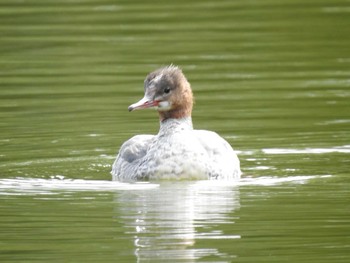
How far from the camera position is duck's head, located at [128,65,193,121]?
1698 cm

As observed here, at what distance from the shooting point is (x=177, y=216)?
48.3ft

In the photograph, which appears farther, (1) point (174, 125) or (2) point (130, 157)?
(1) point (174, 125)

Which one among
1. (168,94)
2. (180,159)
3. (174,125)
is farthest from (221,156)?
(168,94)

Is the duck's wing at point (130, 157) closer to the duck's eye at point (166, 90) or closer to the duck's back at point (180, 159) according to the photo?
the duck's back at point (180, 159)

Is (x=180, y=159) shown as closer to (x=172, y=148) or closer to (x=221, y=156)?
(x=172, y=148)

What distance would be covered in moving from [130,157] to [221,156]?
3.22 ft

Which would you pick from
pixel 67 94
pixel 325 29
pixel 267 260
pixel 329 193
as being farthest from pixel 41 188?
pixel 325 29

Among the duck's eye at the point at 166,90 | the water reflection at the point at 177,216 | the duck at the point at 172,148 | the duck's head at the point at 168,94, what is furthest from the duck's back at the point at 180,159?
the duck's eye at the point at 166,90

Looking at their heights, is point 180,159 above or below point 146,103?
below

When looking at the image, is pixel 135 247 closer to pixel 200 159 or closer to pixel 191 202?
pixel 191 202

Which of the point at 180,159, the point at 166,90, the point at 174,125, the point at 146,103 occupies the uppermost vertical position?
the point at 166,90

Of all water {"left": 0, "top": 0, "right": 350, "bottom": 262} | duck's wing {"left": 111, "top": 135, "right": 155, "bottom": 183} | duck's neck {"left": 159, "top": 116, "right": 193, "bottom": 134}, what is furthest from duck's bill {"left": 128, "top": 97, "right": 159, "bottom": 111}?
water {"left": 0, "top": 0, "right": 350, "bottom": 262}

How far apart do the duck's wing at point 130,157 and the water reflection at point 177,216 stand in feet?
1.91

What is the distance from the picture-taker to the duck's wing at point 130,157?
16.8 m
